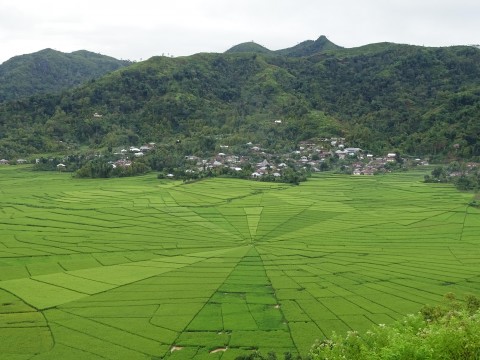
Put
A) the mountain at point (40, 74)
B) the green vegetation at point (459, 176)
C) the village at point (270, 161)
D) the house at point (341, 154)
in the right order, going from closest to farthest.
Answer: the green vegetation at point (459, 176) → the village at point (270, 161) → the house at point (341, 154) → the mountain at point (40, 74)

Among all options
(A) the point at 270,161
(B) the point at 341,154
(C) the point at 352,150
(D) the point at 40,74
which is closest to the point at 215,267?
(A) the point at 270,161

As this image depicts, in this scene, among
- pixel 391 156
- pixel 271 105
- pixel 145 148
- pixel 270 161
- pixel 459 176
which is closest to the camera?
pixel 459 176

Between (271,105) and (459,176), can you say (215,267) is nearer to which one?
(459,176)

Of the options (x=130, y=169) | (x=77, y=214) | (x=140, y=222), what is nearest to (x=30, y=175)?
(x=130, y=169)

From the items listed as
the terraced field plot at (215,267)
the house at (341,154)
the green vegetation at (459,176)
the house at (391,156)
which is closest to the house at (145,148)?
the terraced field plot at (215,267)

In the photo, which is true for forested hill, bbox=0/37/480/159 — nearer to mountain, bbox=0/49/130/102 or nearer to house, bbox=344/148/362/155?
house, bbox=344/148/362/155

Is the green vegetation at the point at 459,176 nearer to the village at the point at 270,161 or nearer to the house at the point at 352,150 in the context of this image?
the village at the point at 270,161
